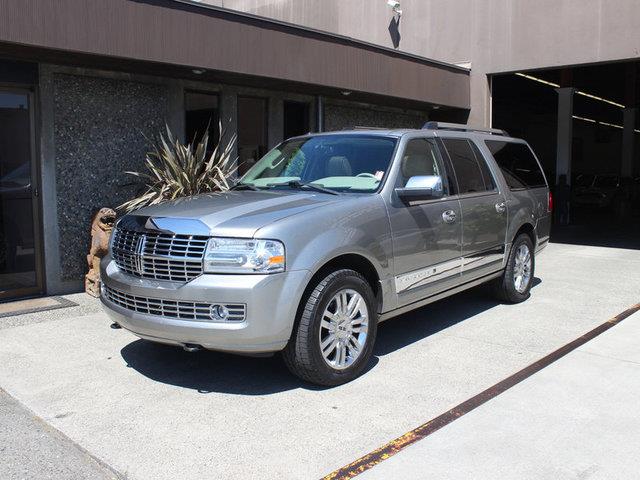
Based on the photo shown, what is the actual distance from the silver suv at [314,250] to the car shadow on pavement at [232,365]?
0.40 m

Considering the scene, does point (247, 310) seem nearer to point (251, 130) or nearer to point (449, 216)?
point (449, 216)

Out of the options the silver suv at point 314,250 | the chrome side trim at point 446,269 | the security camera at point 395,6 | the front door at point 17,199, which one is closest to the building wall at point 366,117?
the security camera at point 395,6

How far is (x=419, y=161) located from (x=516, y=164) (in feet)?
7.62

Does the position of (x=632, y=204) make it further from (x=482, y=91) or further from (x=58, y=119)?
(x=58, y=119)

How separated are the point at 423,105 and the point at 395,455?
33.9ft

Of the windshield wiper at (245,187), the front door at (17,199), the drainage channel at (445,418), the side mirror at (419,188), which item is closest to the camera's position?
the drainage channel at (445,418)

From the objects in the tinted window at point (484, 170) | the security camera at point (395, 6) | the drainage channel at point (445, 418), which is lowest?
the drainage channel at point (445, 418)

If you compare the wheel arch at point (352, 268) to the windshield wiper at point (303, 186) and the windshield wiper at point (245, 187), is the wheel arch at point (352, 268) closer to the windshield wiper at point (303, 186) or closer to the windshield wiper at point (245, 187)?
the windshield wiper at point (303, 186)

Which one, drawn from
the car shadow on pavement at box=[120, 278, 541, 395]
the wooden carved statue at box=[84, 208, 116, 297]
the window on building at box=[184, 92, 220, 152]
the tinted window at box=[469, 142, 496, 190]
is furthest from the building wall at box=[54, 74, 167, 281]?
the tinted window at box=[469, 142, 496, 190]

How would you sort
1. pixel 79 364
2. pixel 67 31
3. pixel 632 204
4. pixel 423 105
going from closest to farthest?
pixel 79 364, pixel 67 31, pixel 423 105, pixel 632 204

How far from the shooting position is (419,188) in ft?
16.7

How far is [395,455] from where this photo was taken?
356 cm

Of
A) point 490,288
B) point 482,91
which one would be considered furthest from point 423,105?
point 490,288

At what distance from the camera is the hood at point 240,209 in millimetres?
4266
